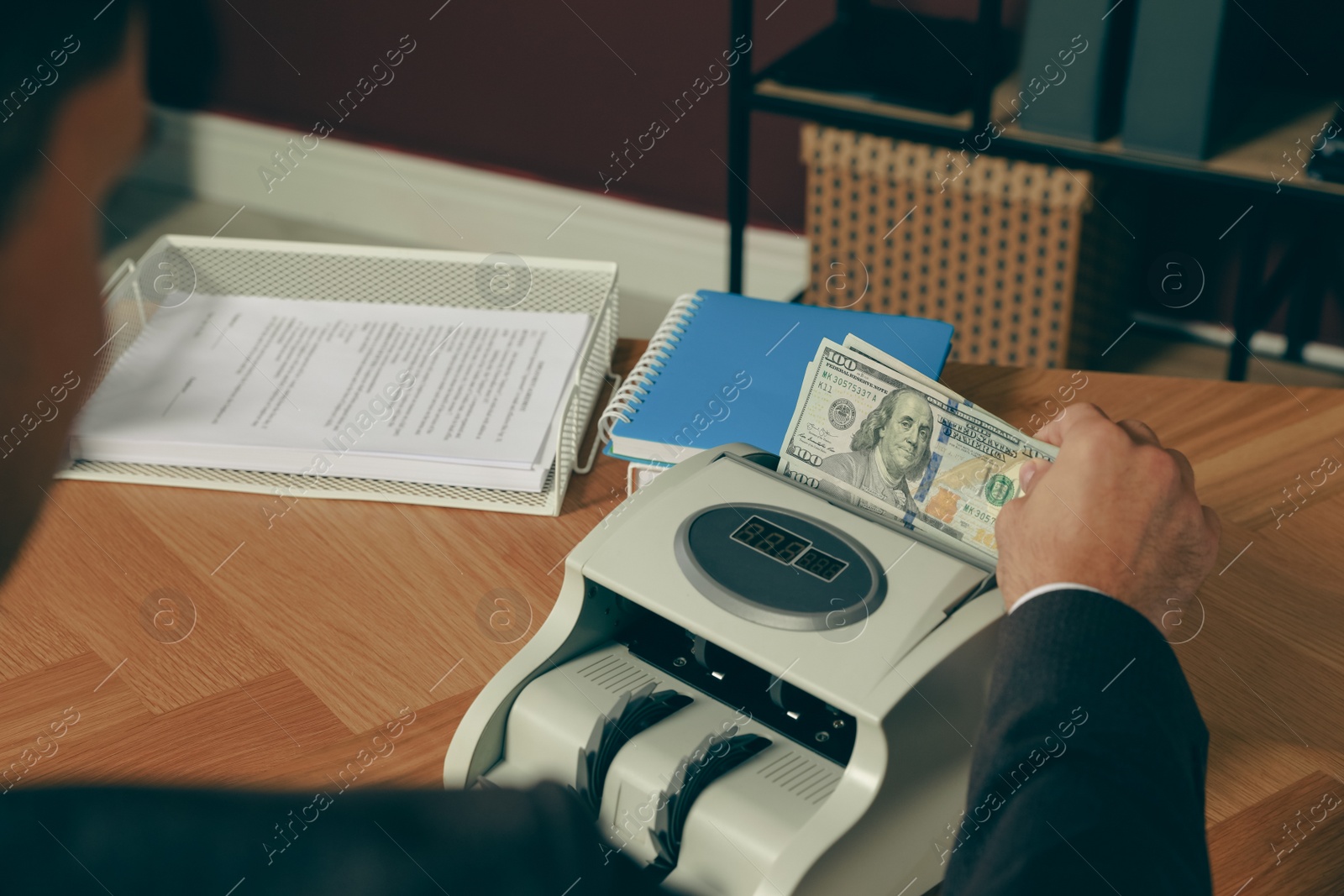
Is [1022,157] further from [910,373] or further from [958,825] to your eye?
[958,825]

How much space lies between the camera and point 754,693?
780 mm

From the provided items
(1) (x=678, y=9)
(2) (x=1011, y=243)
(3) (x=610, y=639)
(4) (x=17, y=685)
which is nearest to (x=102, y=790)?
(3) (x=610, y=639)

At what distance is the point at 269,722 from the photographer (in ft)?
2.85

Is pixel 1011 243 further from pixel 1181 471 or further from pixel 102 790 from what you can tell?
pixel 102 790

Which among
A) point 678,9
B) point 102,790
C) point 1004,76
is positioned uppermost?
point 102,790

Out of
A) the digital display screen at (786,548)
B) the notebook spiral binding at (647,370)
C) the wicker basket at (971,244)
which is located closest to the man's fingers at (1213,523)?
the digital display screen at (786,548)

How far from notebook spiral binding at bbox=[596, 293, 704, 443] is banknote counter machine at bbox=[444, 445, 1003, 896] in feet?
0.77

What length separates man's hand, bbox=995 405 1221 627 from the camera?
0.73 m

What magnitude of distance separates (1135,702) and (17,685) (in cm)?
79

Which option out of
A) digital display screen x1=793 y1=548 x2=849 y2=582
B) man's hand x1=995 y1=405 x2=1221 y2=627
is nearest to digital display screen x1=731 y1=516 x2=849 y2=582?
digital display screen x1=793 y1=548 x2=849 y2=582

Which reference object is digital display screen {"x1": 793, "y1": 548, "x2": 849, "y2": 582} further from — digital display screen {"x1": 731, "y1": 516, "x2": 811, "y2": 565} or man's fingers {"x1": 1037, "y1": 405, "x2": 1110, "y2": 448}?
man's fingers {"x1": 1037, "y1": 405, "x2": 1110, "y2": 448}

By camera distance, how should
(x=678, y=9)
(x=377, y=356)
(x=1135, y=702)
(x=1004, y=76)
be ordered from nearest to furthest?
(x=1135, y=702) → (x=377, y=356) → (x=1004, y=76) → (x=678, y=9)

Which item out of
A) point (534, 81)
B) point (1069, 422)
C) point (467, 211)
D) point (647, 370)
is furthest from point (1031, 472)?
point (467, 211)

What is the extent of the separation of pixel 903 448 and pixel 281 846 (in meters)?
0.61
